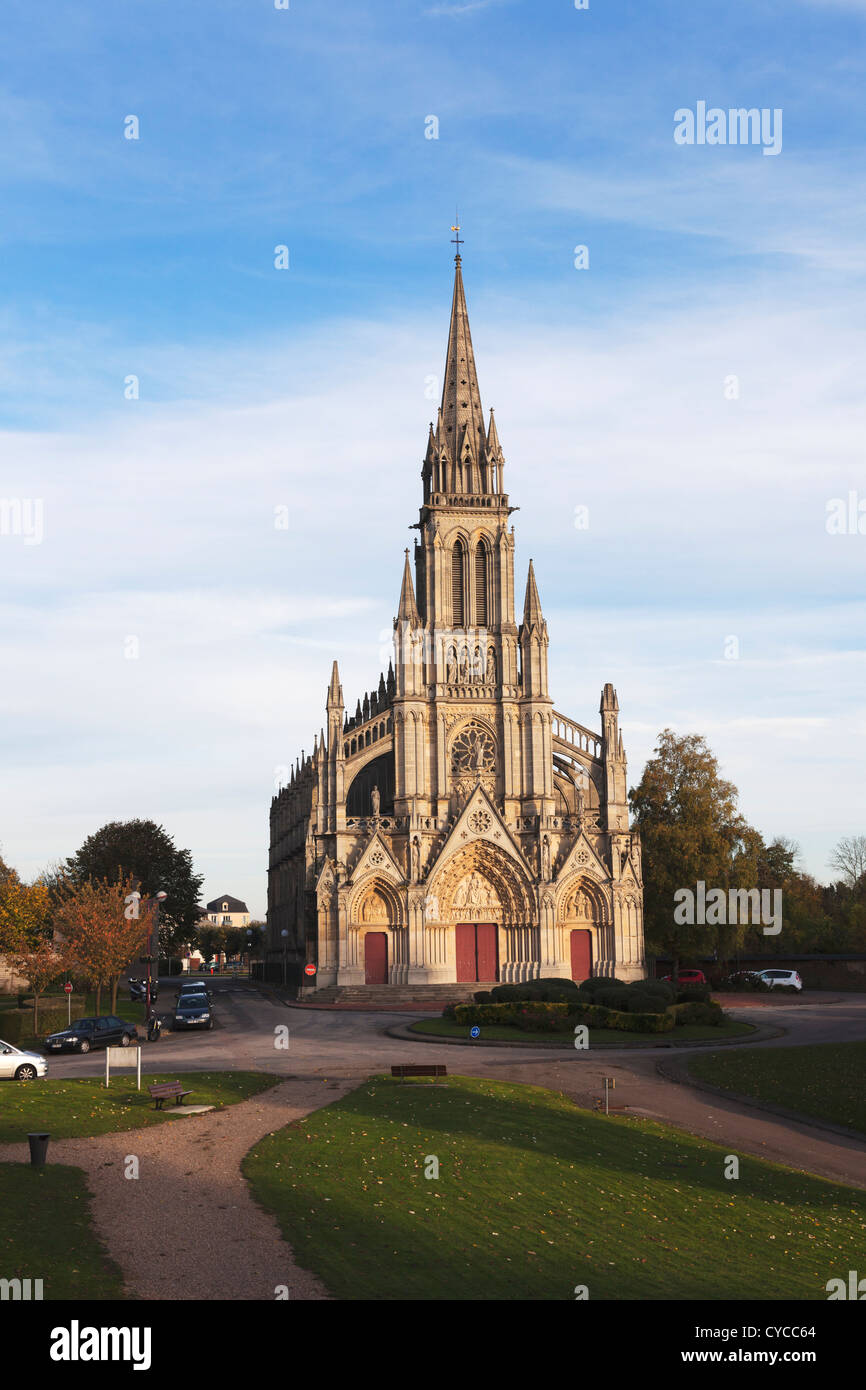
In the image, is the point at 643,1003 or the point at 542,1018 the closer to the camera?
the point at 542,1018

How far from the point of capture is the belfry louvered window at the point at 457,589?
247 feet

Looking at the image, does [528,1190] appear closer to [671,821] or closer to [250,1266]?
[250,1266]

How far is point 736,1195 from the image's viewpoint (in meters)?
20.2

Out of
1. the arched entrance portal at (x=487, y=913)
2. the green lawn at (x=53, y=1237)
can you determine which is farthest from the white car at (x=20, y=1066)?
the arched entrance portal at (x=487, y=913)

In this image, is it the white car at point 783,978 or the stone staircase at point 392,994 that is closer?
the stone staircase at point 392,994

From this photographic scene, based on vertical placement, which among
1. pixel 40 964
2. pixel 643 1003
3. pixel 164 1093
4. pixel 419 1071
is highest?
pixel 40 964

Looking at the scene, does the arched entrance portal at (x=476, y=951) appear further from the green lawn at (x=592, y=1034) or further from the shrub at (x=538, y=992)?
the green lawn at (x=592, y=1034)

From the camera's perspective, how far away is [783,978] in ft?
235

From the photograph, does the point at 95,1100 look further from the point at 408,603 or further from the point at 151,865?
the point at 151,865

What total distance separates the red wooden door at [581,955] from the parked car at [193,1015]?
83.1 feet

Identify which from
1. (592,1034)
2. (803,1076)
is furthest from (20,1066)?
(803,1076)

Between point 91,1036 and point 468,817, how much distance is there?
31587 mm

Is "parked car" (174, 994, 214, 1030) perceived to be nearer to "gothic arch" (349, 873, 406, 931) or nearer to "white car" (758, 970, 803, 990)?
"gothic arch" (349, 873, 406, 931)

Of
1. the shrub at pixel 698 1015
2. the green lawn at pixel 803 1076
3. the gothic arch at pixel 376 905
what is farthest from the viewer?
the gothic arch at pixel 376 905
